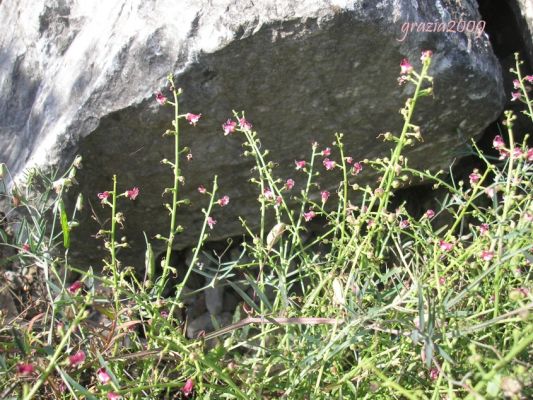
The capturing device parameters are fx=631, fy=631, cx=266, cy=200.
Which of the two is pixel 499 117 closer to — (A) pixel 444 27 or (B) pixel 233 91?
(A) pixel 444 27

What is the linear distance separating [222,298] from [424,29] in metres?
1.01

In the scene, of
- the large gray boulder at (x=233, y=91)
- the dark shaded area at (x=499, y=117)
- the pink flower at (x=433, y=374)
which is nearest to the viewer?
the pink flower at (x=433, y=374)

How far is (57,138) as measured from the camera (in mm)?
1631

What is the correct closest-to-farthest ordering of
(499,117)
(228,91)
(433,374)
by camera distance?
(433,374)
(228,91)
(499,117)

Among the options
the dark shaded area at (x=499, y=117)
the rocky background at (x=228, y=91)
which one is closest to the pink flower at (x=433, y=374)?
the rocky background at (x=228, y=91)

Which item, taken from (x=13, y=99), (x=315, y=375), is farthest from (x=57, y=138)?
(x=315, y=375)

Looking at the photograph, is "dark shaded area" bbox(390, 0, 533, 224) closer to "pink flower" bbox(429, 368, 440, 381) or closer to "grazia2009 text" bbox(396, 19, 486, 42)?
"grazia2009 text" bbox(396, 19, 486, 42)

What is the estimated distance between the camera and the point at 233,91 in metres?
1.57

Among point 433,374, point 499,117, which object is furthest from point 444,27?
point 433,374

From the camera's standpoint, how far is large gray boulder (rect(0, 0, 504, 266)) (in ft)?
4.97

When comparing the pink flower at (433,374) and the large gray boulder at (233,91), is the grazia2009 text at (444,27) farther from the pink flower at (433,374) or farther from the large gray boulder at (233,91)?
the pink flower at (433,374)

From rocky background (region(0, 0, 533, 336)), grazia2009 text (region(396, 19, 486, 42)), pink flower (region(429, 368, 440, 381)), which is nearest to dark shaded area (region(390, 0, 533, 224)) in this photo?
rocky background (region(0, 0, 533, 336))

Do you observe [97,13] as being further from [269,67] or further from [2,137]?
[269,67]

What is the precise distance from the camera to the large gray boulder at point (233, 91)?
1516 mm
